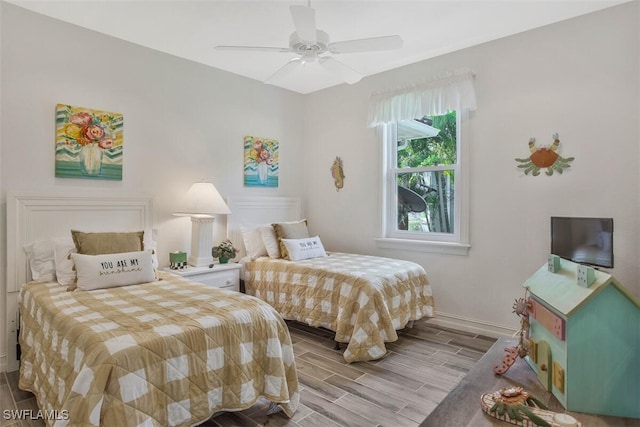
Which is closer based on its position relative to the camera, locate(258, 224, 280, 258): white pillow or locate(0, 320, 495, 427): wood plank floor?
locate(0, 320, 495, 427): wood plank floor

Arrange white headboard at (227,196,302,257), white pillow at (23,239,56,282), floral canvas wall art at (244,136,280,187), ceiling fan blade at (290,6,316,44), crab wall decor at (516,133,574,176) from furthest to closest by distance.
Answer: floral canvas wall art at (244,136,280,187)
white headboard at (227,196,302,257)
crab wall decor at (516,133,574,176)
white pillow at (23,239,56,282)
ceiling fan blade at (290,6,316,44)

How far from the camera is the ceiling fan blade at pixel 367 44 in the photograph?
7.77 ft

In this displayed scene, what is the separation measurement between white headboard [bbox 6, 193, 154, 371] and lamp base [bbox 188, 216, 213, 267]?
43 centimetres

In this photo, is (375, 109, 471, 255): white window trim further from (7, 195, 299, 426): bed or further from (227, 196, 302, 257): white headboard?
(7, 195, 299, 426): bed

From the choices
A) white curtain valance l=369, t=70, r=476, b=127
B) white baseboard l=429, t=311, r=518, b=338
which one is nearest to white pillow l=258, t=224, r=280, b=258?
white curtain valance l=369, t=70, r=476, b=127

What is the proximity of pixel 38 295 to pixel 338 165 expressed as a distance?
319cm

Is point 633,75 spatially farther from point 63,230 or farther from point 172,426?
point 63,230

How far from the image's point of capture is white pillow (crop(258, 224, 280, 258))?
3850mm

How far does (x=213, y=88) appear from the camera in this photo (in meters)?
3.95

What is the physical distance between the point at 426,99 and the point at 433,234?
1369 mm

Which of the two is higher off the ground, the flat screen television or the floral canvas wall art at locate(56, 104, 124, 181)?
the floral canvas wall art at locate(56, 104, 124, 181)

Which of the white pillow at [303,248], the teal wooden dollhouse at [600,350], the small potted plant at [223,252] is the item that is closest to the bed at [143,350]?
the small potted plant at [223,252]

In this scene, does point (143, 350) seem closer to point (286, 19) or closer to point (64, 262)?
point (64, 262)

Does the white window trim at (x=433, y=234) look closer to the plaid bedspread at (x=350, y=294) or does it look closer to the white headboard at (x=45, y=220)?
the plaid bedspread at (x=350, y=294)
